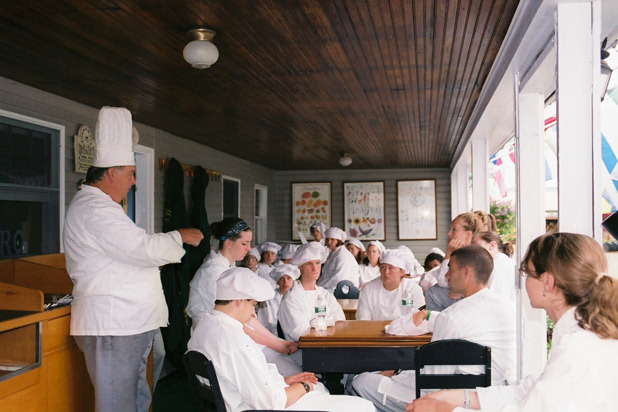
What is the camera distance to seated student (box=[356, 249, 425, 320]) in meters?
5.28

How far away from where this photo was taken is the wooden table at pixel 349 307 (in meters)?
5.98

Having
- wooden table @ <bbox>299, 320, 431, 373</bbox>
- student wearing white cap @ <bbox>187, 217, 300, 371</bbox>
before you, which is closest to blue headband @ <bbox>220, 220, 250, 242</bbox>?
student wearing white cap @ <bbox>187, 217, 300, 371</bbox>

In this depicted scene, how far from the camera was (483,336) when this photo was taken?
3363 mm

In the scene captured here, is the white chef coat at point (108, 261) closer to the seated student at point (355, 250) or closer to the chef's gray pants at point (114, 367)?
the chef's gray pants at point (114, 367)

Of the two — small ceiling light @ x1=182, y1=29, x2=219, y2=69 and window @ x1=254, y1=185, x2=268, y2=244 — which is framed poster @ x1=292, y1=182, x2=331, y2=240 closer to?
window @ x1=254, y1=185, x2=268, y2=244

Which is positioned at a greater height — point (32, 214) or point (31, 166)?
point (31, 166)

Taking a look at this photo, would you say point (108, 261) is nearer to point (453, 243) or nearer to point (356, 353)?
point (356, 353)

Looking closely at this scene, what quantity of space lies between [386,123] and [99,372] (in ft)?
16.3

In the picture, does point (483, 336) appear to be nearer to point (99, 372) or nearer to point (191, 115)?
point (99, 372)

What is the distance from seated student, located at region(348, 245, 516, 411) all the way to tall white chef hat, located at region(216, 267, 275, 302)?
1.14m

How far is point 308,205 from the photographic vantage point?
44.0 ft

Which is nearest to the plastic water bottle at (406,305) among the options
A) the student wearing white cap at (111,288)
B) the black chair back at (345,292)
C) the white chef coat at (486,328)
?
the white chef coat at (486,328)

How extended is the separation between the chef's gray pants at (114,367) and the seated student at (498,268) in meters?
2.82

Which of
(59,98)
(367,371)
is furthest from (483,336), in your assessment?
(59,98)
